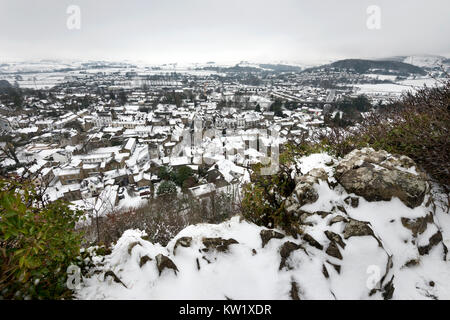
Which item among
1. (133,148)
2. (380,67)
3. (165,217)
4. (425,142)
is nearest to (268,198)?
(425,142)

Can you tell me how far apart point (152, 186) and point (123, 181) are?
3.44 metres

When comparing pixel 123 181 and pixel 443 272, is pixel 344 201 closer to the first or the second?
pixel 443 272

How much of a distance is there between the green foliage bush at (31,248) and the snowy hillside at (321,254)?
480mm

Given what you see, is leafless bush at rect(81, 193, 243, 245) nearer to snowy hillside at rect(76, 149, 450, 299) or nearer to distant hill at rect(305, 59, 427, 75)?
snowy hillside at rect(76, 149, 450, 299)

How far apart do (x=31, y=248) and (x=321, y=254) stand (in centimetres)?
316

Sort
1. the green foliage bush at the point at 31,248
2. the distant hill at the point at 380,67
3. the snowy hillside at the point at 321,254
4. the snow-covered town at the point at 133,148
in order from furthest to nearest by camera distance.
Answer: the distant hill at the point at 380,67 → the snow-covered town at the point at 133,148 → the snowy hillside at the point at 321,254 → the green foliage bush at the point at 31,248

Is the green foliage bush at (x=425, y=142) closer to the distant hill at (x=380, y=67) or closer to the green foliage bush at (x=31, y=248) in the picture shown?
the green foliage bush at (x=31, y=248)

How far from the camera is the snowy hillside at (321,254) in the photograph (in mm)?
2449

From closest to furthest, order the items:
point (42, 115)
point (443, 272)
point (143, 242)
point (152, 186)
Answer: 1. point (443, 272)
2. point (143, 242)
3. point (152, 186)
4. point (42, 115)

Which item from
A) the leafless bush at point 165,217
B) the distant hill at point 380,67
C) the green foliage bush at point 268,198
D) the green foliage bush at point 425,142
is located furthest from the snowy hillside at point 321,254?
the distant hill at point 380,67

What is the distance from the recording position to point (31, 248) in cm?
143

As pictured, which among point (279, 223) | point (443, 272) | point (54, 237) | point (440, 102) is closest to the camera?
point (54, 237)

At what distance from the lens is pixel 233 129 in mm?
33688

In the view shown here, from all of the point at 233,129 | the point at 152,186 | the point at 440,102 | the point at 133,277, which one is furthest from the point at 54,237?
the point at 233,129
